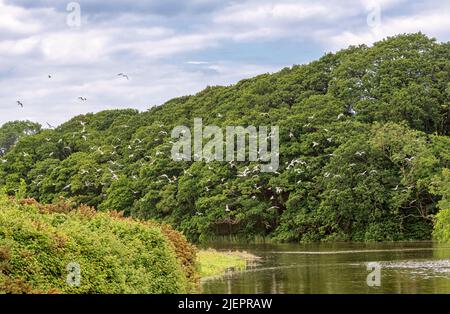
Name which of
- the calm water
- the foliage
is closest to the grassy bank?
the foliage

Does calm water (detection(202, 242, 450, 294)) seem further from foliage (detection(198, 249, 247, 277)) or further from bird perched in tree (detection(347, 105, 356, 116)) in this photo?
bird perched in tree (detection(347, 105, 356, 116))

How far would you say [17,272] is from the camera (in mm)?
15805

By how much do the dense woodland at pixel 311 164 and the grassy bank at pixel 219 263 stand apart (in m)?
14.7

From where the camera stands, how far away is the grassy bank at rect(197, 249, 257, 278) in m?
34.5

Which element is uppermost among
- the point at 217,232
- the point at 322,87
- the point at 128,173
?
the point at 322,87

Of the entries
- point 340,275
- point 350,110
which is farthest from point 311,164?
point 340,275

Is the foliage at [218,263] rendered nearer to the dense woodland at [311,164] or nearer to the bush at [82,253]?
the bush at [82,253]

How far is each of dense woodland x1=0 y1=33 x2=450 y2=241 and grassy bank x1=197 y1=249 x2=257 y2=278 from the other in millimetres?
14692

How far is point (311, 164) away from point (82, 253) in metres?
53.2
